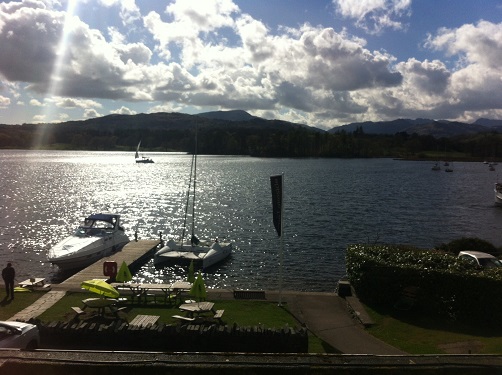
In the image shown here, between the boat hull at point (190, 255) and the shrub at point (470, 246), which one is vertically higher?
the shrub at point (470, 246)

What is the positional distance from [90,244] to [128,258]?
309 cm

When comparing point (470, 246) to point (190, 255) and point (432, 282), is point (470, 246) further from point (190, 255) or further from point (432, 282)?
point (190, 255)

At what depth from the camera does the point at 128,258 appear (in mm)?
35812

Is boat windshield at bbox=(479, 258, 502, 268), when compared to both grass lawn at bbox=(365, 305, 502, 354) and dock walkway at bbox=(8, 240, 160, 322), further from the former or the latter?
dock walkway at bbox=(8, 240, 160, 322)

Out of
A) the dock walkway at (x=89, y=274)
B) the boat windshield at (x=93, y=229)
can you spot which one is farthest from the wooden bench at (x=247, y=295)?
the boat windshield at (x=93, y=229)

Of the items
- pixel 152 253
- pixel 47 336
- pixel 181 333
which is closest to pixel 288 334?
pixel 181 333

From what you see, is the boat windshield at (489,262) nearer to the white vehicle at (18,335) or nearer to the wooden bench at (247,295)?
the wooden bench at (247,295)

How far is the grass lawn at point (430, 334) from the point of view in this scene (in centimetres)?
1566

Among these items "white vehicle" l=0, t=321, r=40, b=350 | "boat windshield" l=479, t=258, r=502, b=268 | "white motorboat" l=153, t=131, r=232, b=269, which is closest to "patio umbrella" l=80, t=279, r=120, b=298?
"white vehicle" l=0, t=321, r=40, b=350

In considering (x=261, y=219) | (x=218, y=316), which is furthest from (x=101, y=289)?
(x=261, y=219)

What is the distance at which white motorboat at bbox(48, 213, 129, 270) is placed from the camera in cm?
3353

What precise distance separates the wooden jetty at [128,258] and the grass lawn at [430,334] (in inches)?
695

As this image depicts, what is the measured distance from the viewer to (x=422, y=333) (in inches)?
693

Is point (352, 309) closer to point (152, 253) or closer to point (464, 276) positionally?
point (464, 276)
